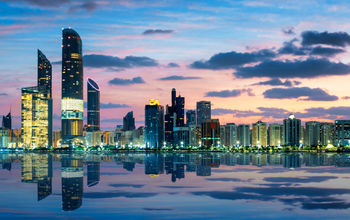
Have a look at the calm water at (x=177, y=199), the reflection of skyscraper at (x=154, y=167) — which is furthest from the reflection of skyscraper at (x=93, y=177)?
the reflection of skyscraper at (x=154, y=167)

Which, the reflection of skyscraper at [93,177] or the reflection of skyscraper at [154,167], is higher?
the reflection of skyscraper at [93,177]

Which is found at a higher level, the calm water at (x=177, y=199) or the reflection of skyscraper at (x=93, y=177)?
the calm water at (x=177, y=199)

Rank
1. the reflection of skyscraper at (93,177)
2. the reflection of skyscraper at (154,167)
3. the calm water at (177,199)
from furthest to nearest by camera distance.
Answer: the reflection of skyscraper at (154,167) < the reflection of skyscraper at (93,177) < the calm water at (177,199)

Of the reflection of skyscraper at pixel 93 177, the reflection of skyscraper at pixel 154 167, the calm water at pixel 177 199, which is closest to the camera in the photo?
the calm water at pixel 177 199

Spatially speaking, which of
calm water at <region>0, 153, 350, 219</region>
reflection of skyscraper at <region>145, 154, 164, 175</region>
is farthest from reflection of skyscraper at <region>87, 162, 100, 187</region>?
reflection of skyscraper at <region>145, 154, 164, 175</region>

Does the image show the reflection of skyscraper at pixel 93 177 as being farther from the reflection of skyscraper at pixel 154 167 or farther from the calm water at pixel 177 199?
the reflection of skyscraper at pixel 154 167

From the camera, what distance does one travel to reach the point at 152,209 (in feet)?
129

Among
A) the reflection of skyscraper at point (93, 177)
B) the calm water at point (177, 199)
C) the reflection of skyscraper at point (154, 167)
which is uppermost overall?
the calm water at point (177, 199)

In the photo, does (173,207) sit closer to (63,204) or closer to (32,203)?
(63,204)

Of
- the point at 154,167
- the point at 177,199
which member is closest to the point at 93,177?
the point at 177,199

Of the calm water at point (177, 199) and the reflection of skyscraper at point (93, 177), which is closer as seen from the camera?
the calm water at point (177, 199)

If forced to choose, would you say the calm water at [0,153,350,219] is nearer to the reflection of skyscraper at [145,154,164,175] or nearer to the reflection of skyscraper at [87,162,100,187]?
the reflection of skyscraper at [87,162,100,187]

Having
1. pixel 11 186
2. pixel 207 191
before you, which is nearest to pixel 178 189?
pixel 207 191

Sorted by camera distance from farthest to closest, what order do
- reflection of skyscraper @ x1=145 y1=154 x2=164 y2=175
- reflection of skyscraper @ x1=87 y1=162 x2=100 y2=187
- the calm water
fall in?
reflection of skyscraper @ x1=145 y1=154 x2=164 y2=175 < reflection of skyscraper @ x1=87 y1=162 x2=100 y2=187 < the calm water
